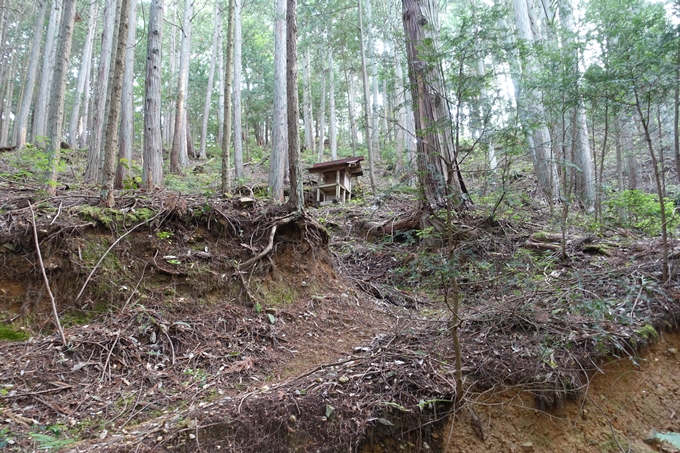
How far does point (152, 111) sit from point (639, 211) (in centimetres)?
947

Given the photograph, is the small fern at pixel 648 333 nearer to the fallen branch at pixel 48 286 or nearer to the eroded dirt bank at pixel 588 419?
the eroded dirt bank at pixel 588 419

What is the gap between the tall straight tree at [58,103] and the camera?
190 inches

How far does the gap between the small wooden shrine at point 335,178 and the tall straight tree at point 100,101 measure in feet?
18.5

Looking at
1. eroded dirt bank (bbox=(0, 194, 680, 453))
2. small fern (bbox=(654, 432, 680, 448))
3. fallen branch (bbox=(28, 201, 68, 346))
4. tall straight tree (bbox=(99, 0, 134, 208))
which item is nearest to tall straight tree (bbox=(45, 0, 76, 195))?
eroded dirt bank (bbox=(0, 194, 680, 453))

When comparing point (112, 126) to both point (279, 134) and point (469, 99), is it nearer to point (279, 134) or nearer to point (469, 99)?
point (469, 99)

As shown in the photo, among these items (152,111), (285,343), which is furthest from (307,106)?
(285,343)

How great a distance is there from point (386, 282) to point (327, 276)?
1337mm

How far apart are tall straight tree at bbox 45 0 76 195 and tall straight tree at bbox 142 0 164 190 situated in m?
1.19

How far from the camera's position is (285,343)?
14.0ft

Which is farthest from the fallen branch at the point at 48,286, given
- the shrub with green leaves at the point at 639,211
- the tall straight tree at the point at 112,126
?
the shrub with green leaves at the point at 639,211

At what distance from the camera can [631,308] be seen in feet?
13.2

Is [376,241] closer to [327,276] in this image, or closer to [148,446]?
[327,276]

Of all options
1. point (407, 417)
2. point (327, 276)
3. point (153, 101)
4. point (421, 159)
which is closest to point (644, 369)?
point (407, 417)

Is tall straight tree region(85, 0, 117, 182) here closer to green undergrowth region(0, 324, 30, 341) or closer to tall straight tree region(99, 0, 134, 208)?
tall straight tree region(99, 0, 134, 208)
